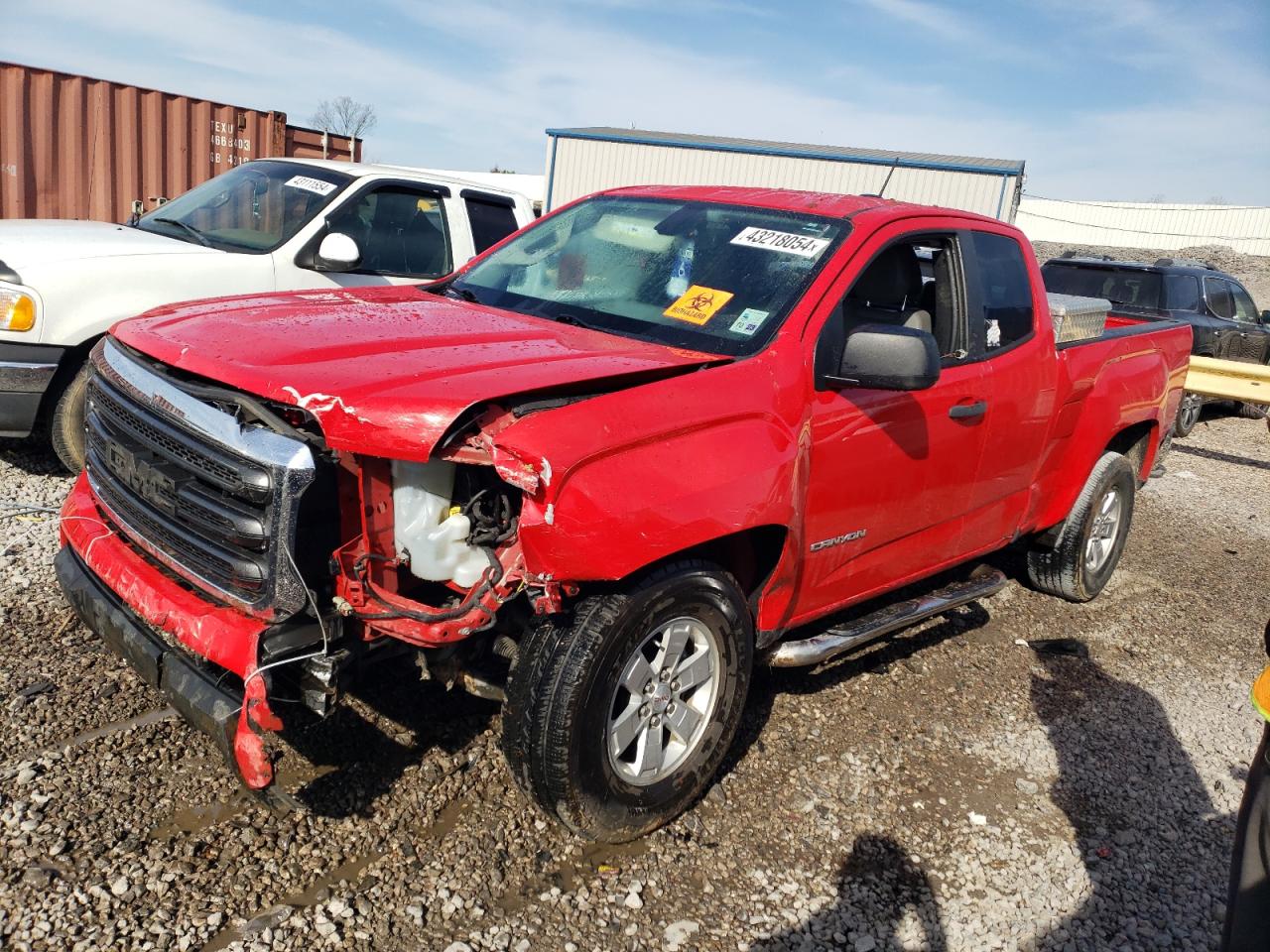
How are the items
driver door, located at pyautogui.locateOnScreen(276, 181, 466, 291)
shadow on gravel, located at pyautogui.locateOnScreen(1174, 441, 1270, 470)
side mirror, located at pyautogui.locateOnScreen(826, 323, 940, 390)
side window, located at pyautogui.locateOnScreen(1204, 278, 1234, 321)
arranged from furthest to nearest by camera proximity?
side window, located at pyautogui.locateOnScreen(1204, 278, 1234, 321) < shadow on gravel, located at pyautogui.locateOnScreen(1174, 441, 1270, 470) < driver door, located at pyautogui.locateOnScreen(276, 181, 466, 291) < side mirror, located at pyautogui.locateOnScreen(826, 323, 940, 390)

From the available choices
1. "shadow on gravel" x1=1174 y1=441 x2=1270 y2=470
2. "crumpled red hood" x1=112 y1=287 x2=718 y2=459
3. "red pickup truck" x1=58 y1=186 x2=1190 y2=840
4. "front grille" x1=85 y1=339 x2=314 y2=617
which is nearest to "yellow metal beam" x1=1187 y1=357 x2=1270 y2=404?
"shadow on gravel" x1=1174 y1=441 x2=1270 y2=470

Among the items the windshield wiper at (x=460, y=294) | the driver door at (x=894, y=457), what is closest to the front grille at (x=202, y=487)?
the windshield wiper at (x=460, y=294)

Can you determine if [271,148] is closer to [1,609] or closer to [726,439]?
[1,609]

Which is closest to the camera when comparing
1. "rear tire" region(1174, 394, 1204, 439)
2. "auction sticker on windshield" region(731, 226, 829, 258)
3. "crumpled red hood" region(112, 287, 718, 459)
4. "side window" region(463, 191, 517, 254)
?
"crumpled red hood" region(112, 287, 718, 459)

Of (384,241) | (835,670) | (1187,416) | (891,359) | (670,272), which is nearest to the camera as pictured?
(891,359)

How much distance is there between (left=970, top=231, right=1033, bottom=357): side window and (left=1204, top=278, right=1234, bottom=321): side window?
8800 mm

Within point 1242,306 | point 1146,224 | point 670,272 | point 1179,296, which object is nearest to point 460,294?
point 670,272

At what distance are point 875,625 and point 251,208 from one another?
186 inches

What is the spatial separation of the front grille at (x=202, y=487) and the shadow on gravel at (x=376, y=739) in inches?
23.0

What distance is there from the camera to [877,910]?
9.30 ft

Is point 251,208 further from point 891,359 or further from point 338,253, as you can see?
point 891,359

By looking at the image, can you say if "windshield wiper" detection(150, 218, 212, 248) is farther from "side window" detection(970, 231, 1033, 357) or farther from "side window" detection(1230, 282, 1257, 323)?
"side window" detection(1230, 282, 1257, 323)

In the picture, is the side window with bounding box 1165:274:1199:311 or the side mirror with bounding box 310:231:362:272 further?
the side window with bounding box 1165:274:1199:311

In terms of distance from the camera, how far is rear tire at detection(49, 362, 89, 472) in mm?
4943
